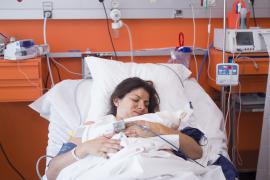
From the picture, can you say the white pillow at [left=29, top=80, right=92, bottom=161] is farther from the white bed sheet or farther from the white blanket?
the white blanket

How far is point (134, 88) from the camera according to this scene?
179 cm

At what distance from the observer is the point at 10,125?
2.54m

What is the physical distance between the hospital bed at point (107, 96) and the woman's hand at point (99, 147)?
0.43 m

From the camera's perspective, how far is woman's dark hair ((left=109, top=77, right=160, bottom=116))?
180 cm

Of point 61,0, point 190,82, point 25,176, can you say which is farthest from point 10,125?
point 190,82

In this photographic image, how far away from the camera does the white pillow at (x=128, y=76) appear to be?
Answer: 6.37 feet

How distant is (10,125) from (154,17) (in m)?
1.27

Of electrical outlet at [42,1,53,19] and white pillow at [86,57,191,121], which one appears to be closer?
white pillow at [86,57,191,121]

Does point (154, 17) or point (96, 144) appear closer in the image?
point (96, 144)

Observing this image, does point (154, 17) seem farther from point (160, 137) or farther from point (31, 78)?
point (160, 137)

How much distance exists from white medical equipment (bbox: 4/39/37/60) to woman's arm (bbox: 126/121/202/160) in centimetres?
99

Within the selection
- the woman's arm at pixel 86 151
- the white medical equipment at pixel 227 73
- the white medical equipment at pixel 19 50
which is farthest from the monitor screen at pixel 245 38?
the white medical equipment at pixel 19 50

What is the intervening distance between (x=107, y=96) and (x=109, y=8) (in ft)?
2.41

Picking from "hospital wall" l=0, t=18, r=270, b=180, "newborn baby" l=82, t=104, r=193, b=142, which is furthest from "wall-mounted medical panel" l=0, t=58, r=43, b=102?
"newborn baby" l=82, t=104, r=193, b=142
